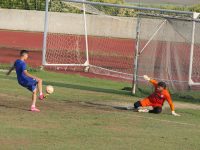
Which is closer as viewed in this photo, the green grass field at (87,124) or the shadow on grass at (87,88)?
the green grass field at (87,124)

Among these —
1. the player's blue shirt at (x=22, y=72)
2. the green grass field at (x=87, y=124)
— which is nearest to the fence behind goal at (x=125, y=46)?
the green grass field at (x=87, y=124)

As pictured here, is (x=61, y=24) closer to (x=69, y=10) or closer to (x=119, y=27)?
(x=69, y=10)

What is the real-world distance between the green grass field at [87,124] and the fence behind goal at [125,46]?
189 centimetres

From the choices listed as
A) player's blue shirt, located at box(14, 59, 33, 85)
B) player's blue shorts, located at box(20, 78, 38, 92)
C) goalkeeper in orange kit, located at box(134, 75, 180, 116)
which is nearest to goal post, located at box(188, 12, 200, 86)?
goalkeeper in orange kit, located at box(134, 75, 180, 116)

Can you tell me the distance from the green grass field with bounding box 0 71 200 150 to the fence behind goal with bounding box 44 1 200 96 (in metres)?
1.89

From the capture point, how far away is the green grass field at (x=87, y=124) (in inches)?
539

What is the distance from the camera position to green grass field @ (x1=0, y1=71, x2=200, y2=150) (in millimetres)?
13680

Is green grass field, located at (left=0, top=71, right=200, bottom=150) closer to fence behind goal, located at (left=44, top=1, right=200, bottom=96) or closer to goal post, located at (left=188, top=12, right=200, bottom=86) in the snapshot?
fence behind goal, located at (left=44, top=1, right=200, bottom=96)

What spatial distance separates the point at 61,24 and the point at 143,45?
2374 cm

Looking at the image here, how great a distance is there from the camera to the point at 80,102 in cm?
2045

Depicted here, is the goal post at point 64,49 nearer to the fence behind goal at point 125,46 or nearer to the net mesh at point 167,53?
the fence behind goal at point 125,46

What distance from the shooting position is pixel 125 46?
4250 cm

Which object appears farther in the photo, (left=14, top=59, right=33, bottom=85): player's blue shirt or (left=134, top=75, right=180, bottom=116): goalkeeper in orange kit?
(left=134, top=75, right=180, bottom=116): goalkeeper in orange kit

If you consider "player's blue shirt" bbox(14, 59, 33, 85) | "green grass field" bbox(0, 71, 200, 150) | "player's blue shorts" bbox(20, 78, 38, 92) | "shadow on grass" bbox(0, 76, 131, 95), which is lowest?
"shadow on grass" bbox(0, 76, 131, 95)
